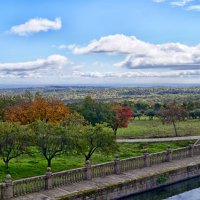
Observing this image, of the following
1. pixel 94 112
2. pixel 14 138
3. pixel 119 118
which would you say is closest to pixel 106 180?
pixel 14 138

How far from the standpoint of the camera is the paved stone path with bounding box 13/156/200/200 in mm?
21548

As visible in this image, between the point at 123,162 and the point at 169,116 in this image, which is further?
the point at 169,116

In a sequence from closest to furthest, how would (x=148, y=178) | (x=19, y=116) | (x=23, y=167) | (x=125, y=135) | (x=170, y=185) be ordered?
(x=148, y=178)
(x=170, y=185)
(x=23, y=167)
(x=19, y=116)
(x=125, y=135)

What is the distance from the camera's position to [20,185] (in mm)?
21625

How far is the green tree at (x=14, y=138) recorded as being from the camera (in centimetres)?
2683

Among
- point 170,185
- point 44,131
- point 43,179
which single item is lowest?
point 170,185

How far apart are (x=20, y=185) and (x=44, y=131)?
255 inches

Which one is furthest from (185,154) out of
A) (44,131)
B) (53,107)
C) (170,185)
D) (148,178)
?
(53,107)

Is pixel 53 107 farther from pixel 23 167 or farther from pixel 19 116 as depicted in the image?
pixel 23 167

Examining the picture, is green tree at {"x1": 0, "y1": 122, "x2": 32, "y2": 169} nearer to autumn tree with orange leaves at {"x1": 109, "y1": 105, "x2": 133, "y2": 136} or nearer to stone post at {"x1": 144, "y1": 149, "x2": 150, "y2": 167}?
stone post at {"x1": 144, "y1": 149, "x2": 150, "y2": 167}

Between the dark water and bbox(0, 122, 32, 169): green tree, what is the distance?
8.39 m

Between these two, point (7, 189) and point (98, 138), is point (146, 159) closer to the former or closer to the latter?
point (98, 138)

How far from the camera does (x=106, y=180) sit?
2508 centimetres

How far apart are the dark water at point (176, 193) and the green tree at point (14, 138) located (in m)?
8.39
